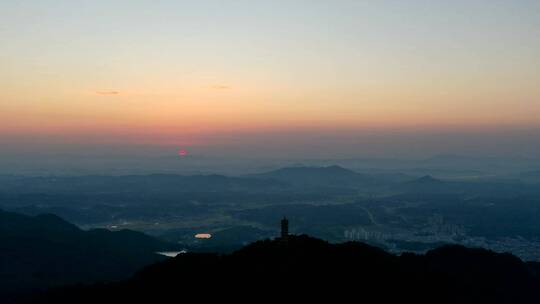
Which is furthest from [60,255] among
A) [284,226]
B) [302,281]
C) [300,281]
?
[302,281]

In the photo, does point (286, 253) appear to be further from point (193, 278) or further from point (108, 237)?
point (108, 237)

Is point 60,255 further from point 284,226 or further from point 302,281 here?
point 302,281

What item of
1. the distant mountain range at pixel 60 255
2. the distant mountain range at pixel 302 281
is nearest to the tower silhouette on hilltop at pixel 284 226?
the distant mountain range at pixel 302 281

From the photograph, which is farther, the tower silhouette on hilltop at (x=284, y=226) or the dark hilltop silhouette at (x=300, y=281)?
the tower silhouette on hilltop at (x=284, y=226)

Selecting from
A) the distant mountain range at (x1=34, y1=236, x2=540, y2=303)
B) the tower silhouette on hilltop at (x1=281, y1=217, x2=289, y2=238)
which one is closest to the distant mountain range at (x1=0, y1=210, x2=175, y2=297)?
the distant mountain range at (x1=34, y1=236, x2=540, y2=303)

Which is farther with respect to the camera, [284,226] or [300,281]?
[284,226]

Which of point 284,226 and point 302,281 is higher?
point 284,226

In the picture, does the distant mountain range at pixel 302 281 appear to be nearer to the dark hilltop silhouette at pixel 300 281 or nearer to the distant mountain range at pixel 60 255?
the dark hilltop silhouette at pixel 300 281

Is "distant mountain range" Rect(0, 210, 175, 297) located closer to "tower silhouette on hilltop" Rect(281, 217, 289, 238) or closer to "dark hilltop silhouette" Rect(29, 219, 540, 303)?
"dark hilltop silhouette" Rect(29, 219, 540, 303)
